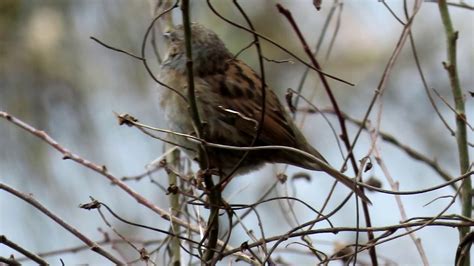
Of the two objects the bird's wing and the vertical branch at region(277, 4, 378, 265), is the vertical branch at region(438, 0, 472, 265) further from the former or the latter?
the bird's wing

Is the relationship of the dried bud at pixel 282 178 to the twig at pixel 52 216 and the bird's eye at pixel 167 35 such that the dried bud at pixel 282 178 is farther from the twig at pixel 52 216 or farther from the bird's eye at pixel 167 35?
the bird's eye at pixel 167 35

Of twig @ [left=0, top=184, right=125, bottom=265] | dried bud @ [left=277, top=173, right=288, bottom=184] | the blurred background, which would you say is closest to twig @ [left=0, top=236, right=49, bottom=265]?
twig @ [left=0, top=184, right=125, bottom=265]

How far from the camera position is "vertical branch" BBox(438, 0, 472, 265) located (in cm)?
214

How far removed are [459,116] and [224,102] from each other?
3.41 feet

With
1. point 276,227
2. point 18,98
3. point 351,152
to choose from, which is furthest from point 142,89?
point 351,152

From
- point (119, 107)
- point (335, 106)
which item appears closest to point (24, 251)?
point (335, 106)

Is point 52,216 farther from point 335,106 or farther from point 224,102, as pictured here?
point 224,102

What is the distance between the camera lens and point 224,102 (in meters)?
3.05

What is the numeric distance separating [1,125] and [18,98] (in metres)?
0.21

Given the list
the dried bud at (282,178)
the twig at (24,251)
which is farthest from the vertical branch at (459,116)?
the twig at (24,251)

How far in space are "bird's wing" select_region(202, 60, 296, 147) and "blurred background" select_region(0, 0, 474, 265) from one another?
1.70 m

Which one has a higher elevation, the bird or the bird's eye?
the bird's eye

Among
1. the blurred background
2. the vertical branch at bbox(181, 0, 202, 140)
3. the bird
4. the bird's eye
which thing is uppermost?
the blurred background

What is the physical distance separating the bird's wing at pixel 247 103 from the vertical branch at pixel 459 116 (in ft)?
2.76
